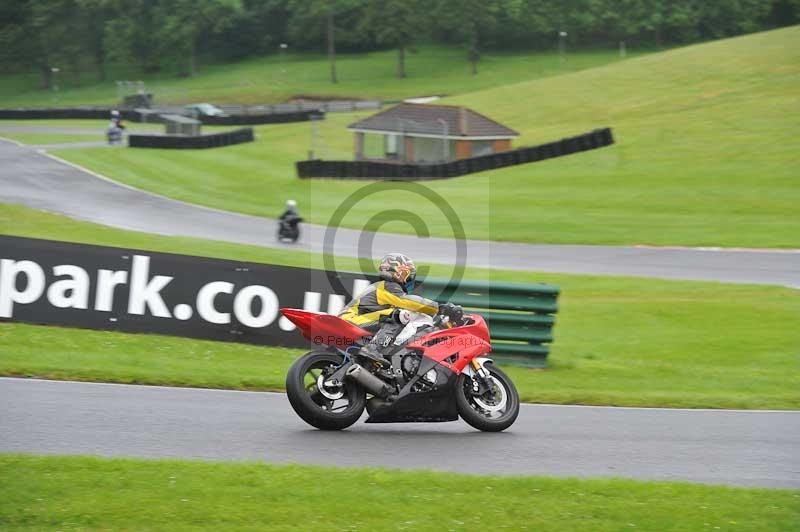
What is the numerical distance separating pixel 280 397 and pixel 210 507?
4347 mm

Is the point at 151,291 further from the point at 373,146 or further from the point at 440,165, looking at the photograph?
the point at 373,146

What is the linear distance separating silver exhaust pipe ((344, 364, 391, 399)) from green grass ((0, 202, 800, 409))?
8.82 ft

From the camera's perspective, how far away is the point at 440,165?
138 ft

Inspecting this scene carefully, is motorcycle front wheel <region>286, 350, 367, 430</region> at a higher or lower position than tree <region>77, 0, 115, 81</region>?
lower

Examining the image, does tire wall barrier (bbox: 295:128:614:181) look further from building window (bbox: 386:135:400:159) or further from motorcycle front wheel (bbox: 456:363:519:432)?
motorcycle front wheel (bbox: 456:363:519:432)

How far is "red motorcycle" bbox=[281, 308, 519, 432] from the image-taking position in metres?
9.17

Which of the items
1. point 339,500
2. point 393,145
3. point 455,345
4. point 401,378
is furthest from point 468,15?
point 339,500

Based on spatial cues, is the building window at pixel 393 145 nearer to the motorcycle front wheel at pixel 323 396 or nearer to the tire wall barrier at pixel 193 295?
the tire wall barrier at pixel 193 295

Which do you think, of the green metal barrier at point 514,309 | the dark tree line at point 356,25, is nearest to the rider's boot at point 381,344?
the green metal barrier at point 514,309

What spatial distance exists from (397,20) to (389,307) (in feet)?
321

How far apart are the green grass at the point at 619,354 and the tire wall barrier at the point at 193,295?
26cm

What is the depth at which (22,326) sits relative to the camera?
1338 cm

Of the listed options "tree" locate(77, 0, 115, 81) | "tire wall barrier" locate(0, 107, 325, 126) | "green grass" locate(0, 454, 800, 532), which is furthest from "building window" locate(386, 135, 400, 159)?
"tree" locate(77, 0, 115, 81)

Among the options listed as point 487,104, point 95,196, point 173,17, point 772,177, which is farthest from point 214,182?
point 173,17
